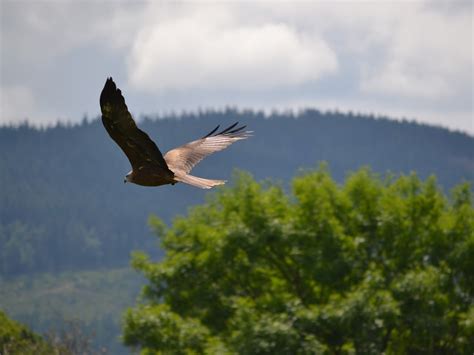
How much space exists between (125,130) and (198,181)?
97 cm

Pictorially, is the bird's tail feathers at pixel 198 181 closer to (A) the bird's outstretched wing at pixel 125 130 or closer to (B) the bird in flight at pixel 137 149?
(B) the bird in flight at pixel 137 149

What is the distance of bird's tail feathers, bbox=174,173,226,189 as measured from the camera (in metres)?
Answer: 10.8

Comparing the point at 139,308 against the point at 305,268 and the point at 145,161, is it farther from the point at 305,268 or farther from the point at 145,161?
the point at 145,161

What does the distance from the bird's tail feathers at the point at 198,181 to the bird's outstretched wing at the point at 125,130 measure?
0.91ft

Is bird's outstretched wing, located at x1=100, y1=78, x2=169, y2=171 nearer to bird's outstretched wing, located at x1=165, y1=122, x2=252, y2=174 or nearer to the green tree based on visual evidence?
bird's outstretched wing, located at x1=165, y1=122, x2=252, y2=174

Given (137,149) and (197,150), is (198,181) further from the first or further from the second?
(197,150)

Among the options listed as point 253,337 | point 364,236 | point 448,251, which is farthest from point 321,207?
point 253,337

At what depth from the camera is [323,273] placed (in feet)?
110

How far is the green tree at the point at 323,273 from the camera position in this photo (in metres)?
31.5

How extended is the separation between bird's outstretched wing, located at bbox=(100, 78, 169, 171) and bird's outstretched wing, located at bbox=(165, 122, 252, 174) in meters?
0.93

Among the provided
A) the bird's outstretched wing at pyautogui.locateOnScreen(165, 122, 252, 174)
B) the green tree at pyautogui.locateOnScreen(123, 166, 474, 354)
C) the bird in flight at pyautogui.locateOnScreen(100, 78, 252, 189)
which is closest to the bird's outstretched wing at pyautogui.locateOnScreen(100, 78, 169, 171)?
the bird in flight at pyautogui.locateOnScreen(100, 78, 252, 189)

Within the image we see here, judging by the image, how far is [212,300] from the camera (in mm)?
35312

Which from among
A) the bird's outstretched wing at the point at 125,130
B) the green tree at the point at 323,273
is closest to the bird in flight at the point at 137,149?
the bird's outstretched wing at the point at 125,130

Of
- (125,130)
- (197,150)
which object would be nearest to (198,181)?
(125,130)
